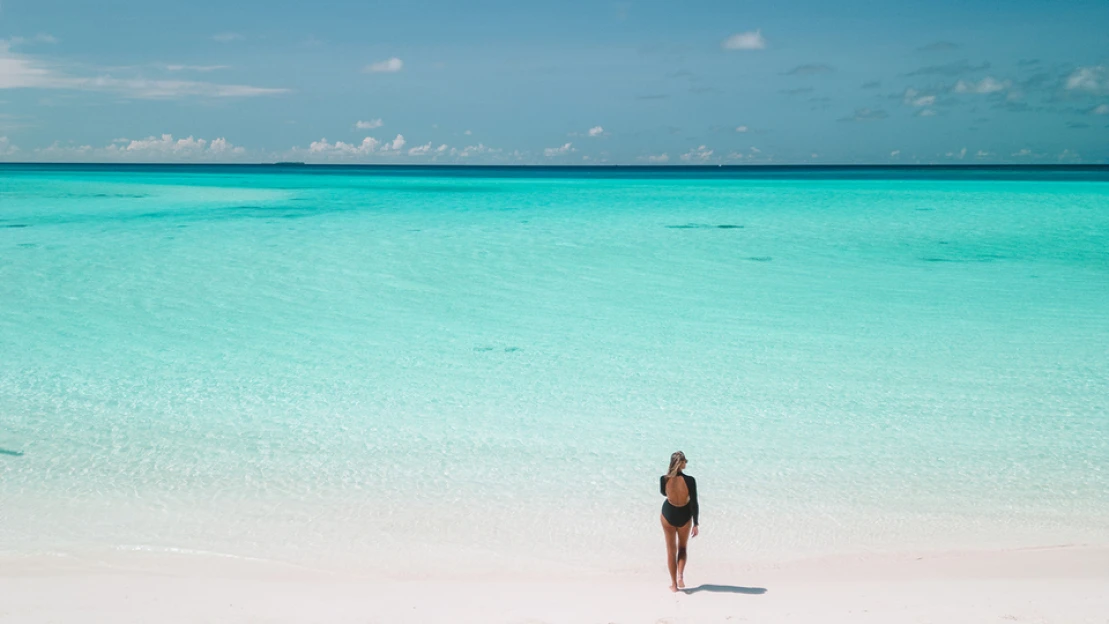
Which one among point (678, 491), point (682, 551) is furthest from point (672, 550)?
point (678, 491)

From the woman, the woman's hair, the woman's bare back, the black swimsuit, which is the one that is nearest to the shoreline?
the woman

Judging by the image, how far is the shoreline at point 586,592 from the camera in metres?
4.17

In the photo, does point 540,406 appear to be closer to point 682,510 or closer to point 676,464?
point 682,510

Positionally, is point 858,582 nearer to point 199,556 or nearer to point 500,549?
point 500,549

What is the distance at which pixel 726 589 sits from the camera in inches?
179

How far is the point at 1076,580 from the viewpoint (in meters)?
4.56

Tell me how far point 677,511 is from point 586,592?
0.69 metres

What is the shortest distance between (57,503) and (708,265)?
42.5ft

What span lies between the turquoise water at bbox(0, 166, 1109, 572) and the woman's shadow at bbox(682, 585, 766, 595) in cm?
40

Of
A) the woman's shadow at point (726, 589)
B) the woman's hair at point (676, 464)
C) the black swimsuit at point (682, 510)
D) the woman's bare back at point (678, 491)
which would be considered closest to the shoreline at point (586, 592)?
the woman's shadow at point (726, 589)

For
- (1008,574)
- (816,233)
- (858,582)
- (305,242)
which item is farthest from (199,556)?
(816,233)

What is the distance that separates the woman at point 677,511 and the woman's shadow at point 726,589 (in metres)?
0.08

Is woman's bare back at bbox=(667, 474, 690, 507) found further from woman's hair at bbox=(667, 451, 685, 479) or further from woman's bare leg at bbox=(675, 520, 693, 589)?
woman's bare leg at bbox=(675, 520, 693, 589)

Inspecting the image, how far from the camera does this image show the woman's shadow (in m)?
4.50
